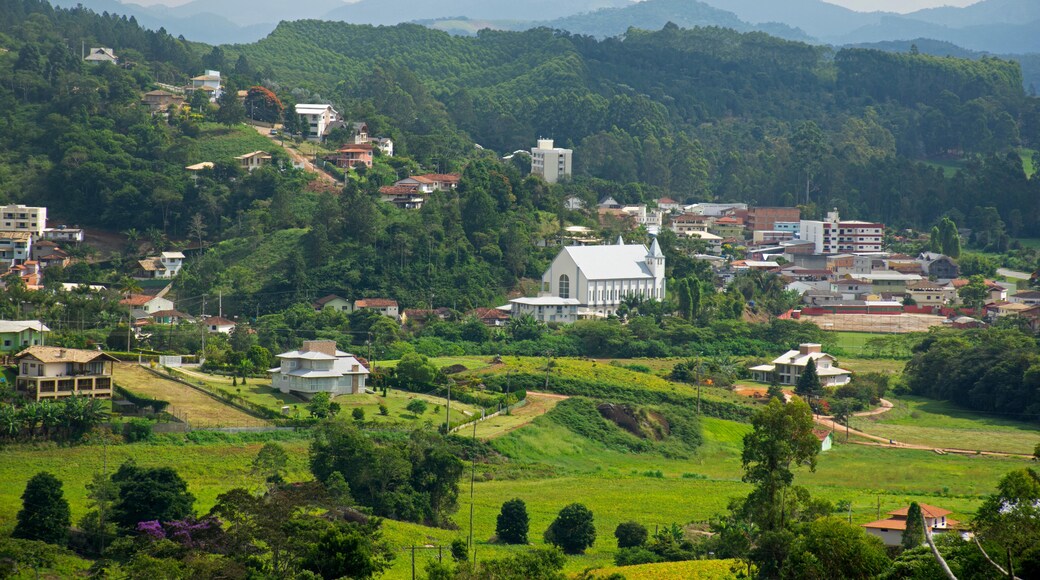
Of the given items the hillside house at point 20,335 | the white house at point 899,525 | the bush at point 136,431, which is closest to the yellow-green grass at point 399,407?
the bush at point 136,431

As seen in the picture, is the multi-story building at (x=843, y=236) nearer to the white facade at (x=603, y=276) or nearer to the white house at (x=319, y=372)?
the white facade at (x=603, y=276)

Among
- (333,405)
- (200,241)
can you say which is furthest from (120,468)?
(200,241)

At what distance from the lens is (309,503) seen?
33.4 meters

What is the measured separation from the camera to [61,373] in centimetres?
4059

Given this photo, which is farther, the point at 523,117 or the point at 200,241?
the point at 523,117

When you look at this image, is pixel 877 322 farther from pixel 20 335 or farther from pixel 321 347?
pixel 20 335

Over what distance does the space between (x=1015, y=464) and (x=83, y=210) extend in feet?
134

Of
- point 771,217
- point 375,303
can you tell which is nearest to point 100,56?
point 375,303

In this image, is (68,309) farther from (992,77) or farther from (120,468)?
(992,77)

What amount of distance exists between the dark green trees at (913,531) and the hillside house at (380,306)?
1139 inches

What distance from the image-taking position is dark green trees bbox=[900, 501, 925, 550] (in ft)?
105

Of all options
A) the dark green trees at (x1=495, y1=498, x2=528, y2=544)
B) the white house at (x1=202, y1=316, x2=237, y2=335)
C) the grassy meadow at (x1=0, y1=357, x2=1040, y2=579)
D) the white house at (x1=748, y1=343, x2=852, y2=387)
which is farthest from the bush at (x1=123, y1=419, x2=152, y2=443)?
the white house at (x1=748, y1=343, x2=852, y2=387)

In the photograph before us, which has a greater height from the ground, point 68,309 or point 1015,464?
point 68,309

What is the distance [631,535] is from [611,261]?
98.9ft
